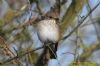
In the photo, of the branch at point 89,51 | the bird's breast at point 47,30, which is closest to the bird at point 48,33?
the bird's breast at point 47,30

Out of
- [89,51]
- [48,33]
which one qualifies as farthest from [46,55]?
[89,51]

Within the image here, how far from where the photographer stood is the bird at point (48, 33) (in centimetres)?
569

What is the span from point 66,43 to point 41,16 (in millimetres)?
1469

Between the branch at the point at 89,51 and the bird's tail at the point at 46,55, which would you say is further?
the branch at the point at 89,51

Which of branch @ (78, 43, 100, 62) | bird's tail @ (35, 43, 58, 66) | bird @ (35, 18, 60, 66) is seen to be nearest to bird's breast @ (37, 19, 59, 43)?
bird @ (35, 18, 60, 66)

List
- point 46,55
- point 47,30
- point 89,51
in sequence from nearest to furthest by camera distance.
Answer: point 46,55, point 47,30, point 89,51

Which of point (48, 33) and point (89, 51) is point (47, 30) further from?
point (89, 51)

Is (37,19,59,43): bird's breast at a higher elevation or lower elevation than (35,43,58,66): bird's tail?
higher

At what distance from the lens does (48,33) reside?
587 centimetres

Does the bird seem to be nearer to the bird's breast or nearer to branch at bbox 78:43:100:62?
the bird's breast

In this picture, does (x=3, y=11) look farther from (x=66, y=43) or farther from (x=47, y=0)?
(x=66, y=43)

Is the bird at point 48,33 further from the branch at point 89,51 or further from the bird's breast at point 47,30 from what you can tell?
the branch at point 89,51

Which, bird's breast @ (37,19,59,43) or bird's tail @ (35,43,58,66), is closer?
bird's tail @ (35,43,58,66)

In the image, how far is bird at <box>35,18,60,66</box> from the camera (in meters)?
5.69
